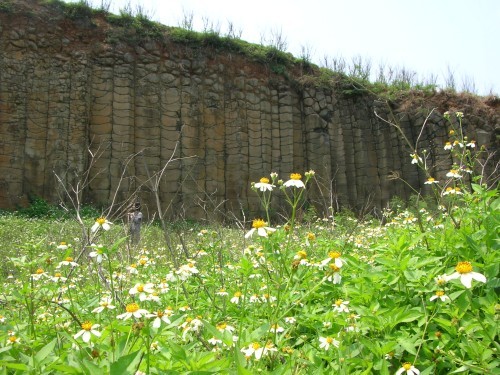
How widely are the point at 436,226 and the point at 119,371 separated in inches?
100

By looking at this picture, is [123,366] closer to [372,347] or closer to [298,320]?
[372,347]

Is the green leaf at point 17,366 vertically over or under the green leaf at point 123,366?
under

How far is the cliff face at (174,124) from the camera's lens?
1366 centimetres

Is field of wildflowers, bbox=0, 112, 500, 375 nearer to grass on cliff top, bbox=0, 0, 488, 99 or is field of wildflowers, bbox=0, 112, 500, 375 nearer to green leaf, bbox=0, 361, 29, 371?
green leaf, bbox=0, 361, 29, 371

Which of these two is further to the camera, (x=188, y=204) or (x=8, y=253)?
(x=188, y=204)

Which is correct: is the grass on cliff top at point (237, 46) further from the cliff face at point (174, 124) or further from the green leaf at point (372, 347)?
the green leaf at point (372, 347)

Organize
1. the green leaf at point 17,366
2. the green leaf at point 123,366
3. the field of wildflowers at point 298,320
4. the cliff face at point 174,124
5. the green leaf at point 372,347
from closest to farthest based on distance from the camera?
1. the green leaf at point 123,366
2. the green leaf at point 17,366
3. the field of wildflowers at point 298,320
4. the green leaf at point 372,347
5. the cliff face at point 174,124

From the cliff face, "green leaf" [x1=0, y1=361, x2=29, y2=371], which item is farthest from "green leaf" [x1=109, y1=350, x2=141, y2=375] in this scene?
the cliff face

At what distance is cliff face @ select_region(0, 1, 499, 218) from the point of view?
44.8 feet

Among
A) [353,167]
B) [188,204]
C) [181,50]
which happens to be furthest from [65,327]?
[353,167]

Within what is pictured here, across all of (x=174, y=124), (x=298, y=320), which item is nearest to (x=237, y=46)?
(x=174, y=124)

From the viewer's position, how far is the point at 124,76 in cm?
1496

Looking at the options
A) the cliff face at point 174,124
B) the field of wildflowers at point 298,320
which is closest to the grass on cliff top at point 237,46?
the cliff face at point 174,124

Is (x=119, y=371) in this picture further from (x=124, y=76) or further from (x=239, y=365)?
(x=124, y=76)
